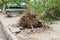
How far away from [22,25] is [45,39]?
2.52m

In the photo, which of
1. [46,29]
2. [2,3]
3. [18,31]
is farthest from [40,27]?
[2,3]

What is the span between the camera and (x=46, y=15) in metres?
11.8

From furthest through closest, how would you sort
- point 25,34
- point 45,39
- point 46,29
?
point 46,29 → point 25,34 → point 45,39

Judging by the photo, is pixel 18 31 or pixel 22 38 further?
pixel 18 31

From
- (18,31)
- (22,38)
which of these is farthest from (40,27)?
(22,38)

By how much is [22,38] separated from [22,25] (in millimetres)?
2152

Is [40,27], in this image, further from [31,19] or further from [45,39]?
[45,39]

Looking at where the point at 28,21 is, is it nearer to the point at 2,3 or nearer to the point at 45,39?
the point at 45,39

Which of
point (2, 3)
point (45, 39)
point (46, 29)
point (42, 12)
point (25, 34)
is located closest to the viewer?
point (45, 39)

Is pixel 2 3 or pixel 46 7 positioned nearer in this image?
pixel 46 7

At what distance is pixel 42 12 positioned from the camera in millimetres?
11242

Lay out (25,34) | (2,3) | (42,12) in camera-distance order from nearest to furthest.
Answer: (25,34) → (42,12) → (2,3)

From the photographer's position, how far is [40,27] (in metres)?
9.15

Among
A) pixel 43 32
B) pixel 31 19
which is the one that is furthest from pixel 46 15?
pixel 43 32
